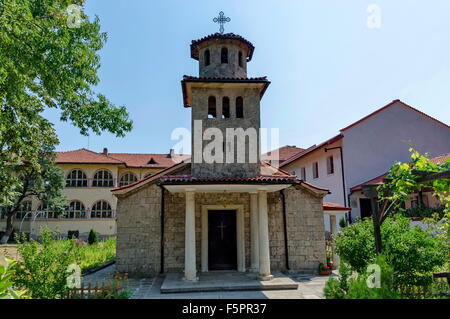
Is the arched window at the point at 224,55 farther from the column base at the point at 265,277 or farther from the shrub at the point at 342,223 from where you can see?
the shrub at the point at 342,223

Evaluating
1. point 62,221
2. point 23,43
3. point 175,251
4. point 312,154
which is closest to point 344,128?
point 312,154

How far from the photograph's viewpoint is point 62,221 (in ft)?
98.2

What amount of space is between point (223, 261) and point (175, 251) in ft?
6.42

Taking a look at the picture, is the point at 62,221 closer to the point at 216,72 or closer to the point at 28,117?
the point at 28,117

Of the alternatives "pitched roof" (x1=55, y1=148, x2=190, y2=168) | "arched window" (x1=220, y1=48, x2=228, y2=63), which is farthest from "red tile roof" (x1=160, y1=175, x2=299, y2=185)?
"pitched roof" (x1=55, y1=148, x2=190, y2=168)

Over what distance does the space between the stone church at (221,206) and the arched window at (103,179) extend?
22499mm

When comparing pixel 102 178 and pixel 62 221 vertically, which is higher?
pixel 102 178

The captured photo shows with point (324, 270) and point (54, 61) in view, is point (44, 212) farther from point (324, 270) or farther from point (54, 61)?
point (324, 270)

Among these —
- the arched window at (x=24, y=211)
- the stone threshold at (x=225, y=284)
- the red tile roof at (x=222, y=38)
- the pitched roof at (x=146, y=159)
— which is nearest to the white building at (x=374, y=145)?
the red tile roof at (x=222, y=38)

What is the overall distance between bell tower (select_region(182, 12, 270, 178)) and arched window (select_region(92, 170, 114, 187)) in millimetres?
23998

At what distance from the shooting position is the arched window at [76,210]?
30719 millimetres

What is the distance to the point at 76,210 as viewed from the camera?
31000 mm

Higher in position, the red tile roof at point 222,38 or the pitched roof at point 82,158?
the red tile roof at point 222,38

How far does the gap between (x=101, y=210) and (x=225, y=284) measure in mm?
26185
